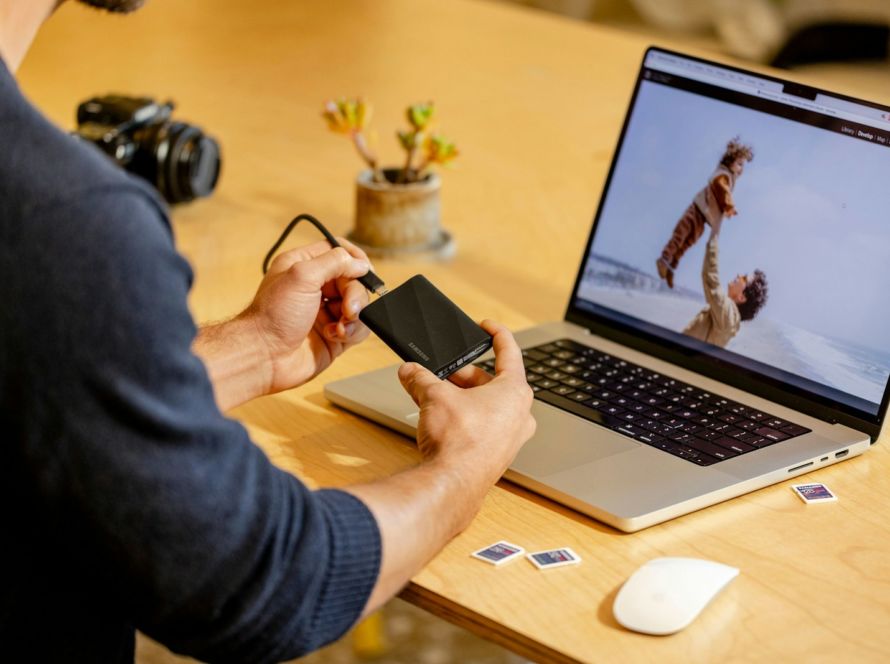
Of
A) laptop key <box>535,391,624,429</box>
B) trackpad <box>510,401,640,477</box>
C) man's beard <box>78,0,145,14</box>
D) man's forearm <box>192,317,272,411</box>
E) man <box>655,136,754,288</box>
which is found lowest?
man's forearm <box>192,317,272,411</box>

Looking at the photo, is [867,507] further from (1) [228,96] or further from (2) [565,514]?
(1) [228,96]

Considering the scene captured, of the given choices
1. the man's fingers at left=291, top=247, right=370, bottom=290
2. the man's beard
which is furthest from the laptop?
the man's beard

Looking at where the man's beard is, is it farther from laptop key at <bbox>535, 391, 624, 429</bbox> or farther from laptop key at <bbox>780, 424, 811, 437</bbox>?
laptop key at <bbox>780, 424, 811, 437</bbox>

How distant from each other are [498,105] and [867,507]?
126 cm

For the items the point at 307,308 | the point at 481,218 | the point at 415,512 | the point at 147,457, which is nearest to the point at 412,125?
the point at 481,218

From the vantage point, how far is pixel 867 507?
1.01 metres

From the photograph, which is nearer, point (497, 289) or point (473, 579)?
point (473, 579)

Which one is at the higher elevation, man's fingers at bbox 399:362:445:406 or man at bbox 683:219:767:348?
man at bbox 683:219:767:348

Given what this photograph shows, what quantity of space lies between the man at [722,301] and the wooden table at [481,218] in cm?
17

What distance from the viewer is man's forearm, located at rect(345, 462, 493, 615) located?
2.76 feet

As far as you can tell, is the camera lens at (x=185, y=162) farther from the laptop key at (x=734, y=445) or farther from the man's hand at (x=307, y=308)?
the laptop key at (x=734, y=445)

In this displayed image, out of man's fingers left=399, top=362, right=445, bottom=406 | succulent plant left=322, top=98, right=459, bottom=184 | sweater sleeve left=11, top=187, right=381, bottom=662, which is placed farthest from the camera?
succulent plant left=322, top=98, right=459, bottom=184

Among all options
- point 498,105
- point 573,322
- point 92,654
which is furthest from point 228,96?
point 92,654

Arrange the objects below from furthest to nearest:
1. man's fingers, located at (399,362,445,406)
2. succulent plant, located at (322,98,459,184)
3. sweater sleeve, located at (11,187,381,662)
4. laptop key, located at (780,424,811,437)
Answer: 1. succulent plant, located at (322,98,459,184)
2. laptop key, located at (780,424,811,437)
3. man's fingers, located at (399,362,445,406)
4. sweater sleeve, located at (11,187,381,662)
